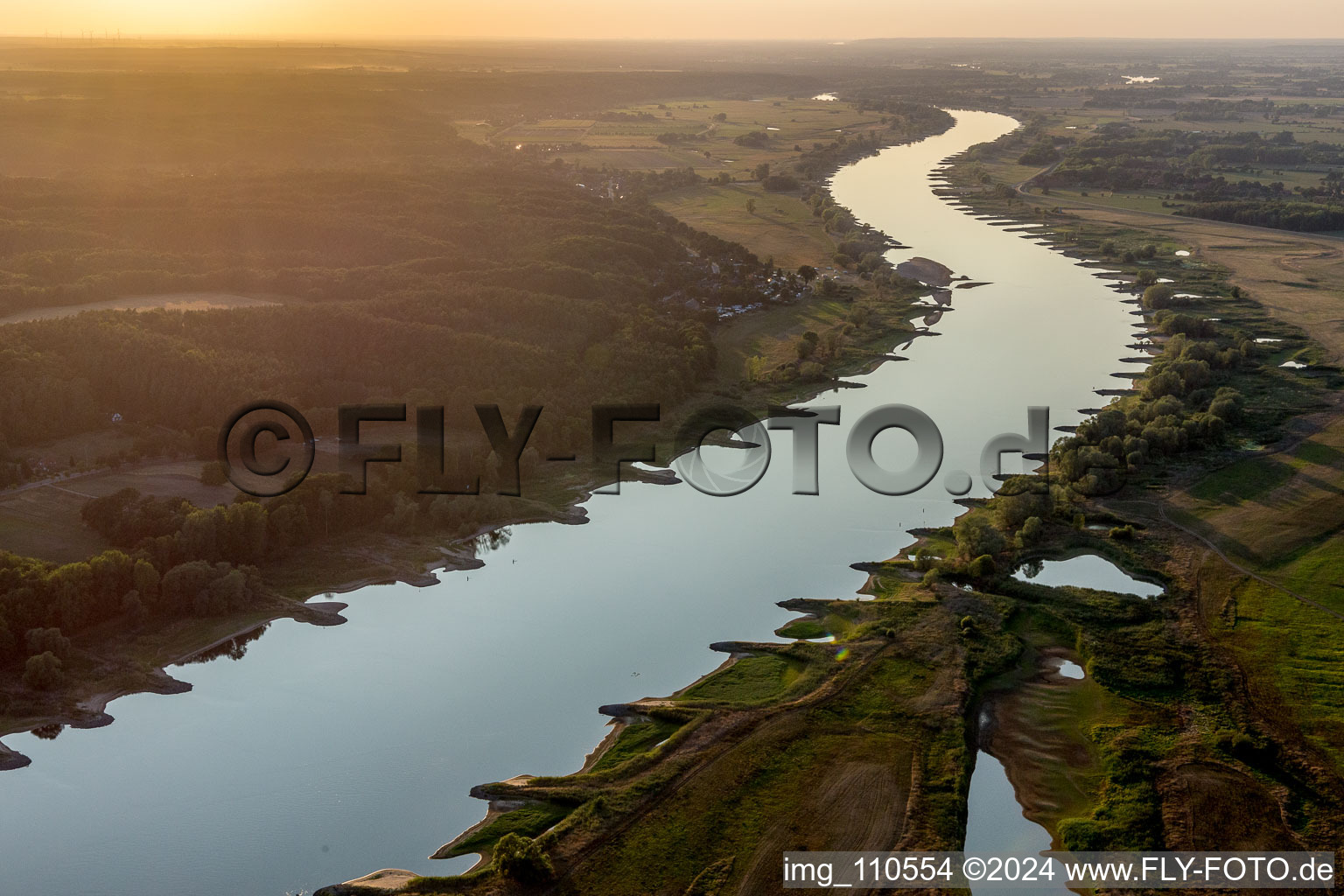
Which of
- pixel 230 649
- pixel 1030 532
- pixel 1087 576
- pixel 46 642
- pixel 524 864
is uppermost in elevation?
pixel 1030 532

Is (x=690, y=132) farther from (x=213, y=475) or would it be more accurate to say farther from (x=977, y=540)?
(x=977, y=540)

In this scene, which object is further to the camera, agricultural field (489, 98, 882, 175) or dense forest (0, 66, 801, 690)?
agricultural field (489, 98, 882, 175)

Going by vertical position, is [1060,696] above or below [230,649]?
below

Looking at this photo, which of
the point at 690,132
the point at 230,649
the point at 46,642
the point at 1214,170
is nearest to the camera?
the point at 46,642

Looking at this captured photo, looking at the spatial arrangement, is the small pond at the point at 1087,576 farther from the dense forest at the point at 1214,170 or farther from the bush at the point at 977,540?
the dense forest at the point at 1214,170

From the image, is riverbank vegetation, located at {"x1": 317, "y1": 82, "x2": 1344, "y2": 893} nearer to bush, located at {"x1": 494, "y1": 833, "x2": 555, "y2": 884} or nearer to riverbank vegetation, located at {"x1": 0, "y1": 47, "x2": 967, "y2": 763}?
bush, located at {"x1": 494, "y1": 833, "x2": 555, "y2": 884}

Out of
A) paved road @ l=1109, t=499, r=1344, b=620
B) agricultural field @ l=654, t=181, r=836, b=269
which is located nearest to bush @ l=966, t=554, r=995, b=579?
paved road @ l=1109, t=499, r=1344, b=620

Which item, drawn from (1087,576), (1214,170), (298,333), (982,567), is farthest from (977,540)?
(1214,170)
